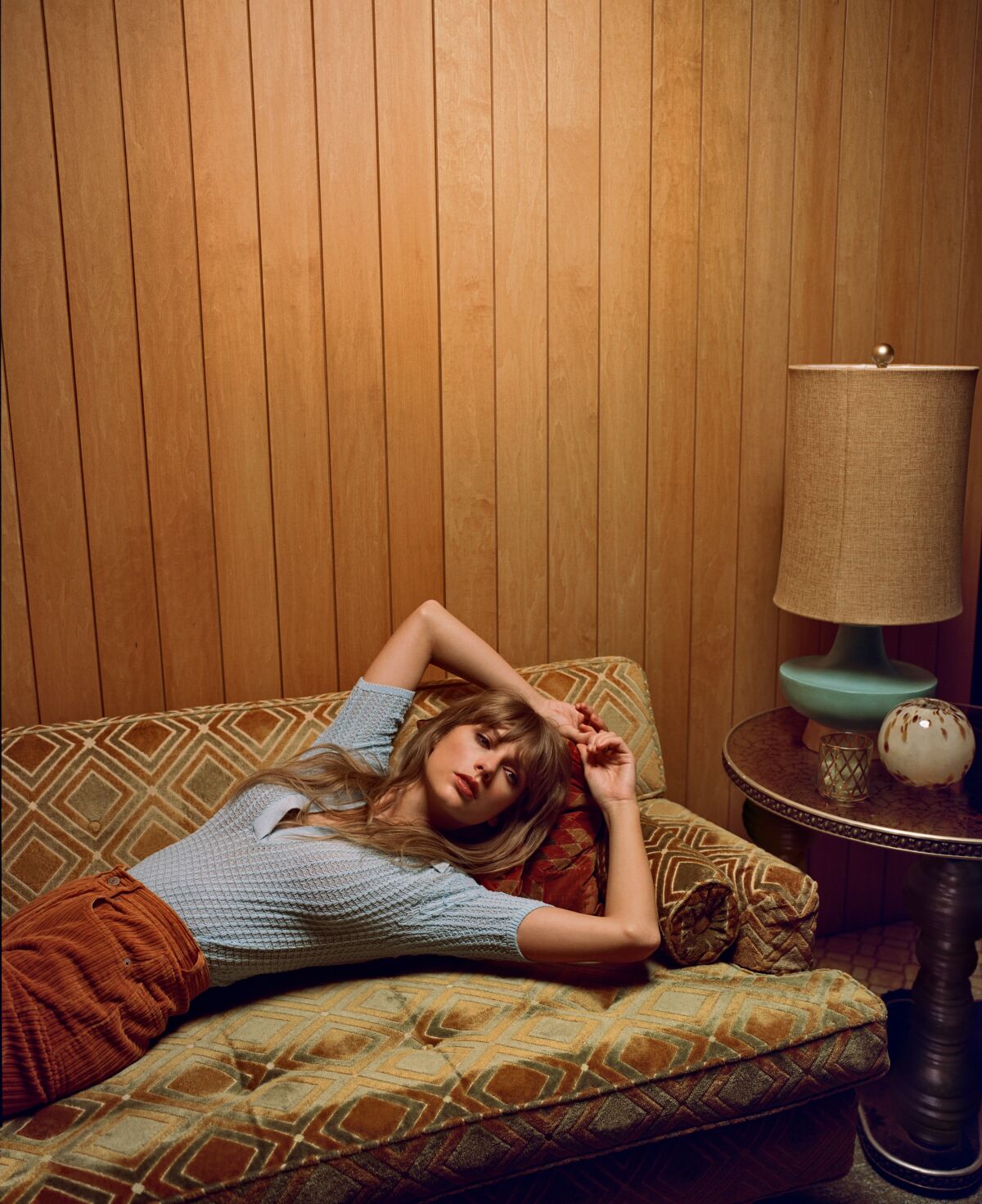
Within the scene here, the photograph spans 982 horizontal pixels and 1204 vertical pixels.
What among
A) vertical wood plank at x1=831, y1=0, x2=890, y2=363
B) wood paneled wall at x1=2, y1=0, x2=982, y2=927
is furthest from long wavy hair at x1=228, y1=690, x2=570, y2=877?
vertical wood plank at x1=831, y1=0, x2=890, y2=363

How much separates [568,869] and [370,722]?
44 centimetres

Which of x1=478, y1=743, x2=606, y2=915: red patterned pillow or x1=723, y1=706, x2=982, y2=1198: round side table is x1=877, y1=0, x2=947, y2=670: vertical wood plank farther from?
x1=478, y1=743, x2=606, y2=915: red patterned pillow

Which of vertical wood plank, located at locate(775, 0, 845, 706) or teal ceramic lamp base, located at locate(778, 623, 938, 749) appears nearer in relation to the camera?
teal ceramic lamp base, located at locate(778, 623, 938, 749)

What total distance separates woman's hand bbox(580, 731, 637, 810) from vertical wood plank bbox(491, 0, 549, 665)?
512 mm

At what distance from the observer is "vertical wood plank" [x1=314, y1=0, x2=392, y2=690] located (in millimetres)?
1990

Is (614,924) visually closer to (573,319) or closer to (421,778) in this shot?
(421,778)

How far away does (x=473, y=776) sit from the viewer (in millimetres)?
1689

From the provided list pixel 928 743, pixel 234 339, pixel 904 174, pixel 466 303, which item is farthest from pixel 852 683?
pixel 234 339

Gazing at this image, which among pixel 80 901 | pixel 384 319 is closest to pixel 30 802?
pixel 80 901

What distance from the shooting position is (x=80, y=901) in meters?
1.59

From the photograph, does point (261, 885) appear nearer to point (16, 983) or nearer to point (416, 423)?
point (16, 983)

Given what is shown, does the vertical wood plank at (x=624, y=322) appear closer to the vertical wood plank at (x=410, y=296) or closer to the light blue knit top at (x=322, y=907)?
the vertical wood plank at (x=410, y=296)

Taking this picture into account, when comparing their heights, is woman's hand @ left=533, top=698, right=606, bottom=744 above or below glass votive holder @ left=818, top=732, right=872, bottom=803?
above

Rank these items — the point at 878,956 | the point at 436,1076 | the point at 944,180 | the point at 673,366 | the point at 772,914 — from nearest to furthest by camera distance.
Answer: the point at 436,1076
the point at 772,914
the point at 673,366
the point at 944,180
the point at 878,956
